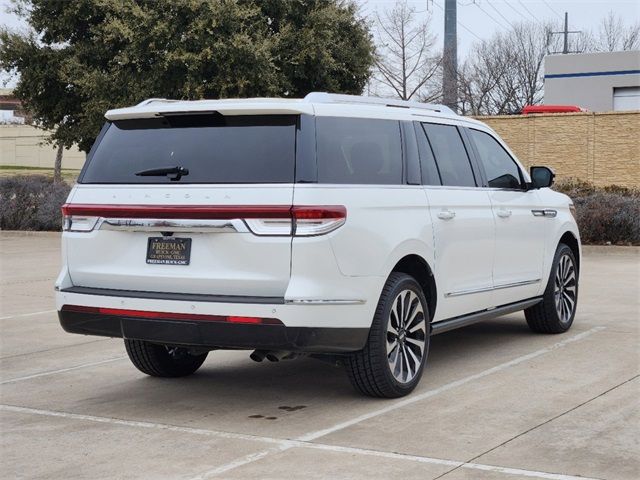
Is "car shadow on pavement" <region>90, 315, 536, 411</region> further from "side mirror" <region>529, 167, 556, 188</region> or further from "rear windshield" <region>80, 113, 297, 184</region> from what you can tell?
"rear windshield" <region>80, 113, 297, 184</region>

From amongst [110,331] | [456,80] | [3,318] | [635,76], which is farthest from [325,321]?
[456,80]

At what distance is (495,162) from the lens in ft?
29.1

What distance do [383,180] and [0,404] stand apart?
3.01 metres

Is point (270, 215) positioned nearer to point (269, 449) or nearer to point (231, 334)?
point (231, 334)

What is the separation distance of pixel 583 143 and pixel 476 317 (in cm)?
2289

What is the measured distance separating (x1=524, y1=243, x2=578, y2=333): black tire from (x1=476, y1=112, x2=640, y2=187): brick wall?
2023 cm

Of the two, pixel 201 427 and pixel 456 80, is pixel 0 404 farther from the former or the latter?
pixel 456 80

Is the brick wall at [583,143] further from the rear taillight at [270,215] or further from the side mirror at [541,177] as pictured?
the rear taillight at [270,215]

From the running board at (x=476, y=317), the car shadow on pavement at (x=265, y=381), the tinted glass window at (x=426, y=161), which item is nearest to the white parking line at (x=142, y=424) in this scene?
the car shadow on pavement at (x=265, y=381)

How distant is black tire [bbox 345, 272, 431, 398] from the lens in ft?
21.8

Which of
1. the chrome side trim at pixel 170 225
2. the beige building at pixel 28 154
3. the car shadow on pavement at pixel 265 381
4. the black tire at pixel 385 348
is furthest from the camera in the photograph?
the beige building at pixel 28 154

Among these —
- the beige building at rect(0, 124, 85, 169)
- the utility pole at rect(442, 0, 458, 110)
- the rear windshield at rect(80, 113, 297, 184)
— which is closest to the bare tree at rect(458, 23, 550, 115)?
the utility pole at rect(442, 0, 458, 110)

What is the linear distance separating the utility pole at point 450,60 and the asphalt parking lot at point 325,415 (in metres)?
54.6

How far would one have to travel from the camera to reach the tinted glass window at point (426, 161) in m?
7.52
